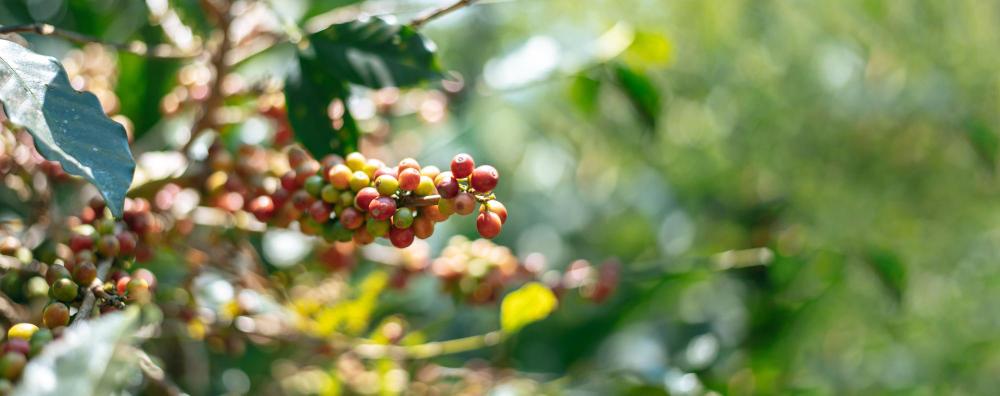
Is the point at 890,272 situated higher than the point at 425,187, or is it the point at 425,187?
the point at 890,272

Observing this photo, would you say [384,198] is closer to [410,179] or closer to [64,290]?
[410,179]

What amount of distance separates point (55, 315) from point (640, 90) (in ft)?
1.68

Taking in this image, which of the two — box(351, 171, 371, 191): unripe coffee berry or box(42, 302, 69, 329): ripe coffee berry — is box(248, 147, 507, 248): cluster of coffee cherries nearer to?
box(351, 171, 371, 191): unripe coffee berry

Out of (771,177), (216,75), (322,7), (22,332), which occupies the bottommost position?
(22,332)

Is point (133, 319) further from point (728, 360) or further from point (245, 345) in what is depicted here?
point (728, 360)

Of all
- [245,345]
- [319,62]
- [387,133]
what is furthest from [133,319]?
[387,133]

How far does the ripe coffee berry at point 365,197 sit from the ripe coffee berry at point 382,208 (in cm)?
2

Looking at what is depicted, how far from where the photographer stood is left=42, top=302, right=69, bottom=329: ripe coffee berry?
439 mm

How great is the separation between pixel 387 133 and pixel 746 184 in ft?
1.96

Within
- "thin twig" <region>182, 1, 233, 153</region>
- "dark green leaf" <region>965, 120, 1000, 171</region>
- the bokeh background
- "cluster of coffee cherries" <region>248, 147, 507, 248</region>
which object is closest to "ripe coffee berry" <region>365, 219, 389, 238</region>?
"cluster of coffee cherries" <region>248, 147, 507, 248</region>

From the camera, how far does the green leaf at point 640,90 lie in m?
0.79

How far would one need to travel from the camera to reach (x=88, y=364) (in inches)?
12.7

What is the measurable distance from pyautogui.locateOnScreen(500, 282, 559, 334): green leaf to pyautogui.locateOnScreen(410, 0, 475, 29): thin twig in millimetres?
215

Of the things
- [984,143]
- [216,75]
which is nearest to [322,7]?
[216,75]
